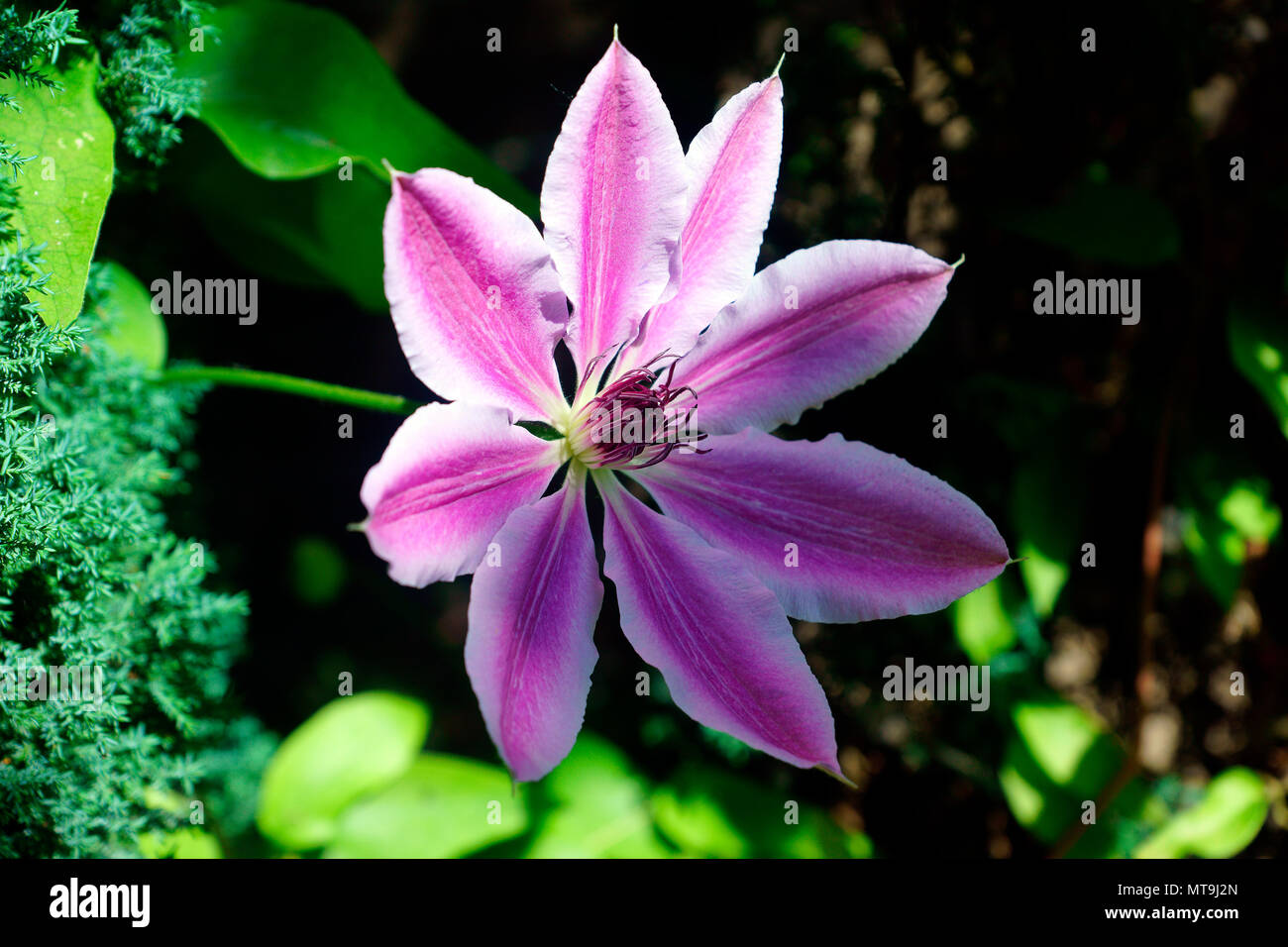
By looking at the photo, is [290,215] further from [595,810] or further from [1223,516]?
[1223,516]

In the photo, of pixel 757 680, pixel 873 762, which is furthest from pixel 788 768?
pixel 757 680

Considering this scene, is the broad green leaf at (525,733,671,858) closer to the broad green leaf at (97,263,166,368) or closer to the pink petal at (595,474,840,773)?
the pink petal at (595,474,840,773)

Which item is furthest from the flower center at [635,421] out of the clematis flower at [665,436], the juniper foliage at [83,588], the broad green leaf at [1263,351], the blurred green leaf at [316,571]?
the blurred green leaf at [316,571]

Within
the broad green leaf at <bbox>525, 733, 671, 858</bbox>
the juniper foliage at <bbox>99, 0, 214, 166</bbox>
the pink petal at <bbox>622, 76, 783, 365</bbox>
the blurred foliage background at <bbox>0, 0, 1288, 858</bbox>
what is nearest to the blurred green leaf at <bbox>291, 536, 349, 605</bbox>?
the blurred foliage background at <bbox>0, 0, 1288, 858</bbox>

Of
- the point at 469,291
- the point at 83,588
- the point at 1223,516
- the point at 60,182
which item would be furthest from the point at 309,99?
the point at 1223,516

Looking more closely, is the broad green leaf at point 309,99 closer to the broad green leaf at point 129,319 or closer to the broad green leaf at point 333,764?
the broad green leaf at point 129,319
